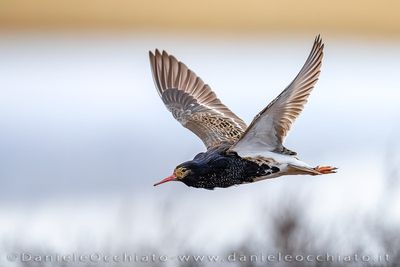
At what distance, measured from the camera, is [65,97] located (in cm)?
1262

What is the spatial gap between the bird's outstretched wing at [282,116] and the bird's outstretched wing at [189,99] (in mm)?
737

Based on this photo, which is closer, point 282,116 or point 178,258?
point 178,258

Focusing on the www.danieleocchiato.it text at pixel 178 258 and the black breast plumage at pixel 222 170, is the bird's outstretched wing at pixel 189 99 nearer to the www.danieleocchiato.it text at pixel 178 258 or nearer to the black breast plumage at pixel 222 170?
the black breast plumage at pixel 222 170

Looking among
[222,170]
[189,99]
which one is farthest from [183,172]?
[189,99]

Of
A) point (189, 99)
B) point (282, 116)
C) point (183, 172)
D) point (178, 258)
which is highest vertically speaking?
point (189, 99)

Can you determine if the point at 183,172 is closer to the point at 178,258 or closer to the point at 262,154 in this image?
the point at 262,154

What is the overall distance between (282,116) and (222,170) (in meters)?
0.42

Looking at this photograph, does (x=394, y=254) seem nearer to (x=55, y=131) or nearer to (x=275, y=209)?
(x=275, y=209)

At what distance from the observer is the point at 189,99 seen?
7410 mm

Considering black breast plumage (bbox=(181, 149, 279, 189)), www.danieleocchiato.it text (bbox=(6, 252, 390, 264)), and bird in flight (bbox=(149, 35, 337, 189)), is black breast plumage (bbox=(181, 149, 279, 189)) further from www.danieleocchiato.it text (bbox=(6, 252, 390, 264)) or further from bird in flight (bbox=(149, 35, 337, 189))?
www.danieleocchiato.it text (bbox=(6, 252, 390, 264))

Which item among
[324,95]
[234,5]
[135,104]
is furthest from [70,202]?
[234,5]

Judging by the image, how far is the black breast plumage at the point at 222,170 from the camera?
5.91m

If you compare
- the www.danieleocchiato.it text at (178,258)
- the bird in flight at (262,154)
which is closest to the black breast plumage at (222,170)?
the bird in flight at (262,154)

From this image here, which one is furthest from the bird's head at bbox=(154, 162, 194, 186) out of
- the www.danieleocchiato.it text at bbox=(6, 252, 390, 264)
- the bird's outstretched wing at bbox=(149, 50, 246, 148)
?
the www.danieleocchiato.it text at bbox=(6, 252, 390, 264)
